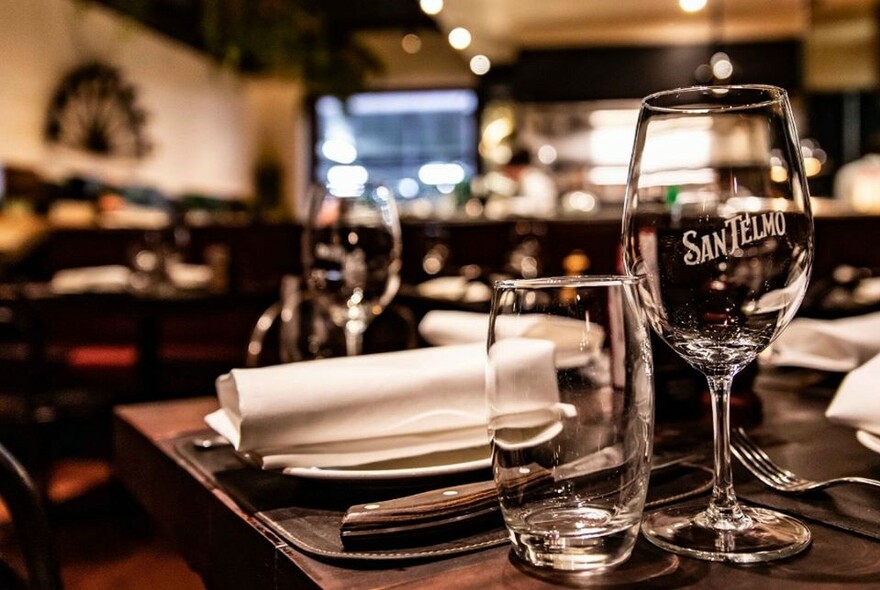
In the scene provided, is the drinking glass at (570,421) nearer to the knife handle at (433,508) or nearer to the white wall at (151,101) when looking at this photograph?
the knife handle at (433,508)

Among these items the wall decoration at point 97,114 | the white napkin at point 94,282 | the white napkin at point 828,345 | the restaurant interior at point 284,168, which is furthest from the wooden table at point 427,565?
the wall decoration at point 97,114

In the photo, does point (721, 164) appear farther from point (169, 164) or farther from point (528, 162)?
point (169, 164)

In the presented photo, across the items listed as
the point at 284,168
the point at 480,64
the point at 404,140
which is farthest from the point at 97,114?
the point at 404,140

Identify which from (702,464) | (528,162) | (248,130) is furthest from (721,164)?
(248,130)

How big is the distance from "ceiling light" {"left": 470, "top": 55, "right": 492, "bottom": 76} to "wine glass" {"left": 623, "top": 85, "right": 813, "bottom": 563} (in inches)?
347

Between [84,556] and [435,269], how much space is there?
1.41 metres

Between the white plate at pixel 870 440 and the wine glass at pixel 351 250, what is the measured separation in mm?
431

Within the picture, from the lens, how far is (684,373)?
74 centimetres

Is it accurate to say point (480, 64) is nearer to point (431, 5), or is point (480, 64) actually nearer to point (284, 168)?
point (284, 168)

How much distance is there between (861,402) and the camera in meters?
0.59

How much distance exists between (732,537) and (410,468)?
20 centimetres

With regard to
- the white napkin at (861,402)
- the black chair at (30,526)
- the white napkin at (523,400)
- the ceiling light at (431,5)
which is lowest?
the black chair at (30,526)

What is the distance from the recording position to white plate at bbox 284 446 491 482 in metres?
0.50

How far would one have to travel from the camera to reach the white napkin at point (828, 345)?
0.84 metres
